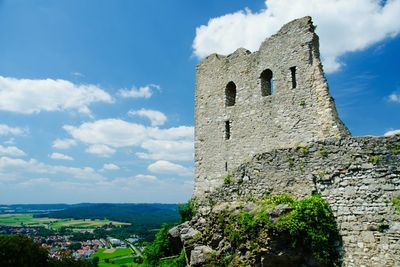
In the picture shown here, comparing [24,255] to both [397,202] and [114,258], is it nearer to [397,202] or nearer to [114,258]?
[397,202]

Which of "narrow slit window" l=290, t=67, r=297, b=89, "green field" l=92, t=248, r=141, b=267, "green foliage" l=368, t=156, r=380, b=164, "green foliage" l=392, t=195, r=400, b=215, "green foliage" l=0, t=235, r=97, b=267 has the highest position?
"narrow slit window" l=290, t=67, r=297, b=89

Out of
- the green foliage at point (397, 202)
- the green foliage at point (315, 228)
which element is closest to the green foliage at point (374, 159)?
the green foliage at point (397, 202)

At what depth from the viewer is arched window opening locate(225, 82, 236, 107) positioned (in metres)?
22.6

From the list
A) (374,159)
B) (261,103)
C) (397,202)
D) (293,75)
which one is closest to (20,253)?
(261,103)

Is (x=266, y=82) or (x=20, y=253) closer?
(x=266, y=82)

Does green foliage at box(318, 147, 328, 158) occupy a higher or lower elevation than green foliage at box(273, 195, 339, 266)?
higher

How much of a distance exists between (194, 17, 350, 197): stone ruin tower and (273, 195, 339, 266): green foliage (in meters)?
6.45

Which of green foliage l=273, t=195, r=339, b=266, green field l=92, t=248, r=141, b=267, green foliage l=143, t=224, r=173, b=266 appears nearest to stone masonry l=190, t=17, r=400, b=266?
green foliage l=273, t=195, r=339, b=266

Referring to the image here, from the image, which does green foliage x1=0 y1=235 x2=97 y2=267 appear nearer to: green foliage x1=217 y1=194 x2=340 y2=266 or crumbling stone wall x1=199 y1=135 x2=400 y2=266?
green foliage x1=217 y1=194 x2=340 y2=266

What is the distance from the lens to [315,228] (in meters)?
10.5

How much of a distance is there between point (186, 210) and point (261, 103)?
725cm

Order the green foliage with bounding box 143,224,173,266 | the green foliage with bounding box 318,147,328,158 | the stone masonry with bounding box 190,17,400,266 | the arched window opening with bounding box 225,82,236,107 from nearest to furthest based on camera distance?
the stone masonry with bounding box 190,17,400,266 → the green foliage with bounding box 318,147,328,158 → the green foliage with bounding box 143,224,173,266 → the arched window opening with bounding box 225,82,236,107

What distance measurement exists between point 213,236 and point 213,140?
10.7 metres

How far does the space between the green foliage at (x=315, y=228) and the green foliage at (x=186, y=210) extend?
27.3 feet
